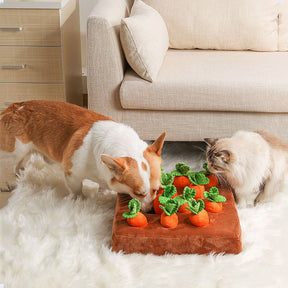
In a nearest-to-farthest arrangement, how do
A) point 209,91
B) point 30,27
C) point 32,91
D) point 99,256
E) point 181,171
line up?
1. point 99,256
2. point 181,171
3. point 209,91
4. point 30,27
5. point 32,91

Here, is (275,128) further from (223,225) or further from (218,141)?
(223,225)

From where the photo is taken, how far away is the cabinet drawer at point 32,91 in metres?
2.59

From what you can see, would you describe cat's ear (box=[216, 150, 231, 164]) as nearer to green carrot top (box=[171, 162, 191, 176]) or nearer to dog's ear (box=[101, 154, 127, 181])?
green carrot top (box=[171, 162, 191, 176])

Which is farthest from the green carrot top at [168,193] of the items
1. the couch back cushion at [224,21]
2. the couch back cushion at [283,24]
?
the couch back cushion at [283,24]

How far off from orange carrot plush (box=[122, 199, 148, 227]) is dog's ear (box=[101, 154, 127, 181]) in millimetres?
111

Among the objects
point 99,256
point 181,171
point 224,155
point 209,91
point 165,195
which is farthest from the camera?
point 209,91

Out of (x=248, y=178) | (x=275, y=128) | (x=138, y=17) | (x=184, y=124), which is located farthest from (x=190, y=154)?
(x=138, y=17)

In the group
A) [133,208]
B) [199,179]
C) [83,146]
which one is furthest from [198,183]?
[83,146]

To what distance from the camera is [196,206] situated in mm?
1542

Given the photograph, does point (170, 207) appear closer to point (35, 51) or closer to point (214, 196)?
point (214, 196)

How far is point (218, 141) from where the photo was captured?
71.6 inches

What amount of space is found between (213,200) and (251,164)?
0.24 metres

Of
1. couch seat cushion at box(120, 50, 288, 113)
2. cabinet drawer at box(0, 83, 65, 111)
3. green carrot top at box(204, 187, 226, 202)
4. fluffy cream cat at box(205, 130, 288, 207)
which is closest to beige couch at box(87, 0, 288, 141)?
couch seat cushion at box(120, 50, 288, 113)

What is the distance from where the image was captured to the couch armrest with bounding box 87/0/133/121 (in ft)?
6.82
